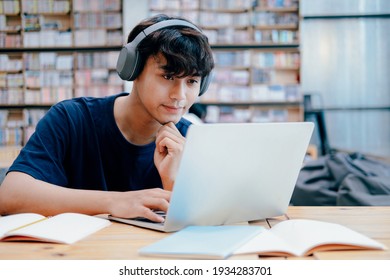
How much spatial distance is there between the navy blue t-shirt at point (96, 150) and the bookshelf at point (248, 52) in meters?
4.17

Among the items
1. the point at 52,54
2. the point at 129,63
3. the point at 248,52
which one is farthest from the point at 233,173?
the point at 52,54

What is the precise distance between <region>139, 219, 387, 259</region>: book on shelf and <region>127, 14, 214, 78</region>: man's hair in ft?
1.58

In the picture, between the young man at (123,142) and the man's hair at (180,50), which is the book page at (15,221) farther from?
the man's hair at (180,50)

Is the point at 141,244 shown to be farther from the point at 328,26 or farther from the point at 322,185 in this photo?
the point at 328,26

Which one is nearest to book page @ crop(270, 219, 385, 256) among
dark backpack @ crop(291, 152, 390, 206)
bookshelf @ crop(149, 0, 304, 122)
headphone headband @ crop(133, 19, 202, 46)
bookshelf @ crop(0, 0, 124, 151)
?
headphone headband @ crop(133, 19, 202, 46)

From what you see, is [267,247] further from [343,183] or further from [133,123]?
[343,183]

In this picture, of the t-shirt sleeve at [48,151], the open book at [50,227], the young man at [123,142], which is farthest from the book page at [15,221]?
the t-shirt sleeve at [48,151]

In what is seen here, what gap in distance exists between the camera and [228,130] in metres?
0.78

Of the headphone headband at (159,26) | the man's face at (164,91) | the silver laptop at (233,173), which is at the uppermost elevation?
the headphone headband at (159,26)

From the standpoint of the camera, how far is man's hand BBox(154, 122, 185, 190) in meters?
1.12

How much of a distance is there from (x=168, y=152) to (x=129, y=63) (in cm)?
26

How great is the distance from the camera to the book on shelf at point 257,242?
0.66m

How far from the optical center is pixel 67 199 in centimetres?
102

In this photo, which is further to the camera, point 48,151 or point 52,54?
point 52,54
